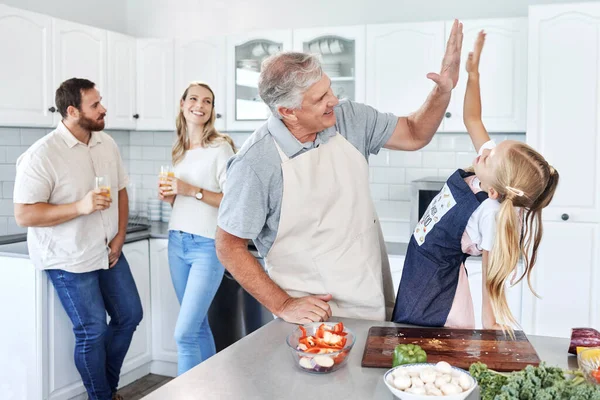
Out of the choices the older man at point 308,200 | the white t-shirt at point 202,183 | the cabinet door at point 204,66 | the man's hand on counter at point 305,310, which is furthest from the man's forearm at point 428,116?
the cabinet door at point 204,66

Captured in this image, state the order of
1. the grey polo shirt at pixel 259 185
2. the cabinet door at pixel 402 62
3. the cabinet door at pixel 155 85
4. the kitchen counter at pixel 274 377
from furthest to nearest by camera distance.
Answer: the cabinet door at pixel 155 85
the cabinet door at pixel 402 62
the grey polo shirt at pixel 259 185
the kitchen counter at pixel 274 377

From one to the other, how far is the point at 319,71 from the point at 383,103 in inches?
75.9

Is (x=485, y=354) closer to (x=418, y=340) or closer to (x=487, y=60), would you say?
(x=418, y=340)

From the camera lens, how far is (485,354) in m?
1.71

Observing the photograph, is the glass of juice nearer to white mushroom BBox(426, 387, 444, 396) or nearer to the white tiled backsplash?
the white tiled backsplash

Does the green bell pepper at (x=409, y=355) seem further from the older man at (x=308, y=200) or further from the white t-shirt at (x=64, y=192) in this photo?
the white t-shirt at (x=64, y=192)

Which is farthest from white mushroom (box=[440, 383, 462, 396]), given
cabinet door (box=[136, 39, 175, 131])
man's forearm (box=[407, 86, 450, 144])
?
cabinet door (box=[136, 39, 175, 131])

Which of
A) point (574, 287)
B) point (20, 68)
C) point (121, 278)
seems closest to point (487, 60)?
point (574, 287)

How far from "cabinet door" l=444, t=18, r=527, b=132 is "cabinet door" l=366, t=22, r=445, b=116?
19 centimetres

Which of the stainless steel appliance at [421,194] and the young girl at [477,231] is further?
the stainless steel appliance at [421,194]

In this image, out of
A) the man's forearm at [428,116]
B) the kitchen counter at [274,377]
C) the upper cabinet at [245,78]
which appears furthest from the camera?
the upper cabinet at [245,78]

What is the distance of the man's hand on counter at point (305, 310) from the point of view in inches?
79.5

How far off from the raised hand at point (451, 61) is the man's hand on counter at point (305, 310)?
0.77 metres

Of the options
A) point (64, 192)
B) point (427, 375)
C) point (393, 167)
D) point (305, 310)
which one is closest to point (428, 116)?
point (305, 310)
